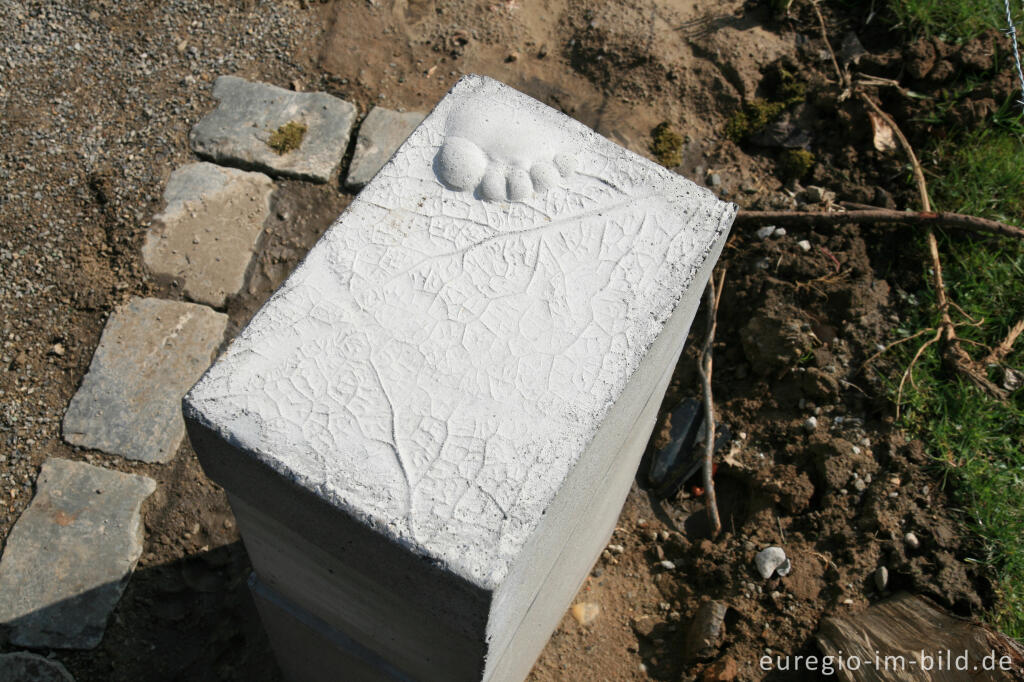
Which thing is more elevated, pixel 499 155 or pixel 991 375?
pixel 499 155

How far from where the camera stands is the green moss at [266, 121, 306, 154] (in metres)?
3.22

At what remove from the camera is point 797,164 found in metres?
3.28

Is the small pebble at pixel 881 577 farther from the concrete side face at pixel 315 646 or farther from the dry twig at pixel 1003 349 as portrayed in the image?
the concrete side face at pixel 315 646

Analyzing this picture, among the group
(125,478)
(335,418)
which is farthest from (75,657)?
(335,418)

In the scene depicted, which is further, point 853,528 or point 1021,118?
point 1021,118

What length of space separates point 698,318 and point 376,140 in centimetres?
144

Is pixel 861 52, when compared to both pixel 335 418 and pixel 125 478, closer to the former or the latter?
pixel 335 418

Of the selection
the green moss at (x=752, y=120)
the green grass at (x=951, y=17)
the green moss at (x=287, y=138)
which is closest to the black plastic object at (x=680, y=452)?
the green moss at (x=752, y=120)

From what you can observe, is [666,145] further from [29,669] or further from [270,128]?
[29,669]

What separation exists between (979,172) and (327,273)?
2799 millimetres

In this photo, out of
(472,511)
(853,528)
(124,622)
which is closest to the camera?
(472,511)

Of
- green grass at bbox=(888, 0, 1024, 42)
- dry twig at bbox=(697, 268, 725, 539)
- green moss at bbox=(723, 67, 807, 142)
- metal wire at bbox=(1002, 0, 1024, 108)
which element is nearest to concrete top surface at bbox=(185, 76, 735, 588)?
dry twig at bbox=(697, 268, 725, 539)

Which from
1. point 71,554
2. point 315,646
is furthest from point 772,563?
point 71,554

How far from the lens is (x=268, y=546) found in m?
1.68
